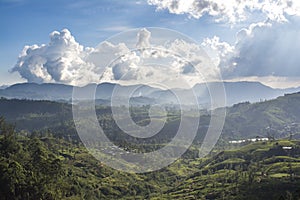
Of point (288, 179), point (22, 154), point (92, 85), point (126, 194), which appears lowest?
point (126, 194)

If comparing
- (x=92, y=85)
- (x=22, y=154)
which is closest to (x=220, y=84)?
(x=92, y=85)

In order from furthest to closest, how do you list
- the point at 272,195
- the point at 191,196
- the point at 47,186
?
the point at 191,196, the point at 272,195, the point at 47,186

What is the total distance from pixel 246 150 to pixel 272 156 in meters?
24.5

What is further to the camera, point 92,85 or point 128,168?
point 128,168

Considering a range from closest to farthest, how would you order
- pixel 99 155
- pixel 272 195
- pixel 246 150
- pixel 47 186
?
1. pixel 47 186
2. pixel 272 195
3. pixel 246 150
4. pixel 99 155

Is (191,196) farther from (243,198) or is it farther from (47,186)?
(47,186)

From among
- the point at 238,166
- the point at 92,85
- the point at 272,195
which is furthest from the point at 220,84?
the point at 238,166

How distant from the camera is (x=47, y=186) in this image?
74.4m

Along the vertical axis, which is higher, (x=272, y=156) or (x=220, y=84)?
(x=220, y=84)

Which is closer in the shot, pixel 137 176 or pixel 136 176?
pixel 136 176

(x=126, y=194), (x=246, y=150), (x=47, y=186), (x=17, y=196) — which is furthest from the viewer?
(x=246, y=150)

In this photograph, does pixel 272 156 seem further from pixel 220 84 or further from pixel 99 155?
pixel 220 84

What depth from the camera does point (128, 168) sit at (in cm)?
16775

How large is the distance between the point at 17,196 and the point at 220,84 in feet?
153
